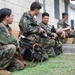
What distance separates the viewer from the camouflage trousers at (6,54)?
4730 mm

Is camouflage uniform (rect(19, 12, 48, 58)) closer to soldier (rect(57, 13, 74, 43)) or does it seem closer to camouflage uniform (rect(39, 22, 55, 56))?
camouflage uniform (rect(39, 22, 55, 56))

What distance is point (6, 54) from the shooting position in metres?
4.73

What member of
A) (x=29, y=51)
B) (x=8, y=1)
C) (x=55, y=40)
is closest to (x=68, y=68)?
(x=29, y=51)

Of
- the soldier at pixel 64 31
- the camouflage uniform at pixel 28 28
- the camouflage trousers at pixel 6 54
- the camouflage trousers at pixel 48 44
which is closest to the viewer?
the camouflage trousers at pixel 6 54

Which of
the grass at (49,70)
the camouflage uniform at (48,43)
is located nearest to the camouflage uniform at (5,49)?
the grass at (49,70)

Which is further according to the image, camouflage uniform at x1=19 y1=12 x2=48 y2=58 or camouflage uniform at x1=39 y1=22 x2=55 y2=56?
camouflage uniform at x1=39 y1=22 x2=55 y2=56

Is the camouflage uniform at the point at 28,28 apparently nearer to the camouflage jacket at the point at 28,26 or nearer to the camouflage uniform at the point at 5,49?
the camouflage jacket at the point at 28,26

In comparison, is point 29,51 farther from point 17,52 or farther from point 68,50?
point 68,50

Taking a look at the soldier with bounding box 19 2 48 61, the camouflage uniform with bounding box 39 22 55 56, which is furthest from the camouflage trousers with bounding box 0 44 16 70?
the camouflage uniform with bounding box 39 22 55 56

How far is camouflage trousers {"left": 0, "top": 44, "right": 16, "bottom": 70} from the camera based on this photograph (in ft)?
15.5

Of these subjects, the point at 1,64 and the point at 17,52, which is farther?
the point at 17,52

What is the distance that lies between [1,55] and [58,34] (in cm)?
303

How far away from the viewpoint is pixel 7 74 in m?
4.61

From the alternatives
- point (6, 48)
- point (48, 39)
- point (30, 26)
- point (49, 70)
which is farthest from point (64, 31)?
point (6, 48)
